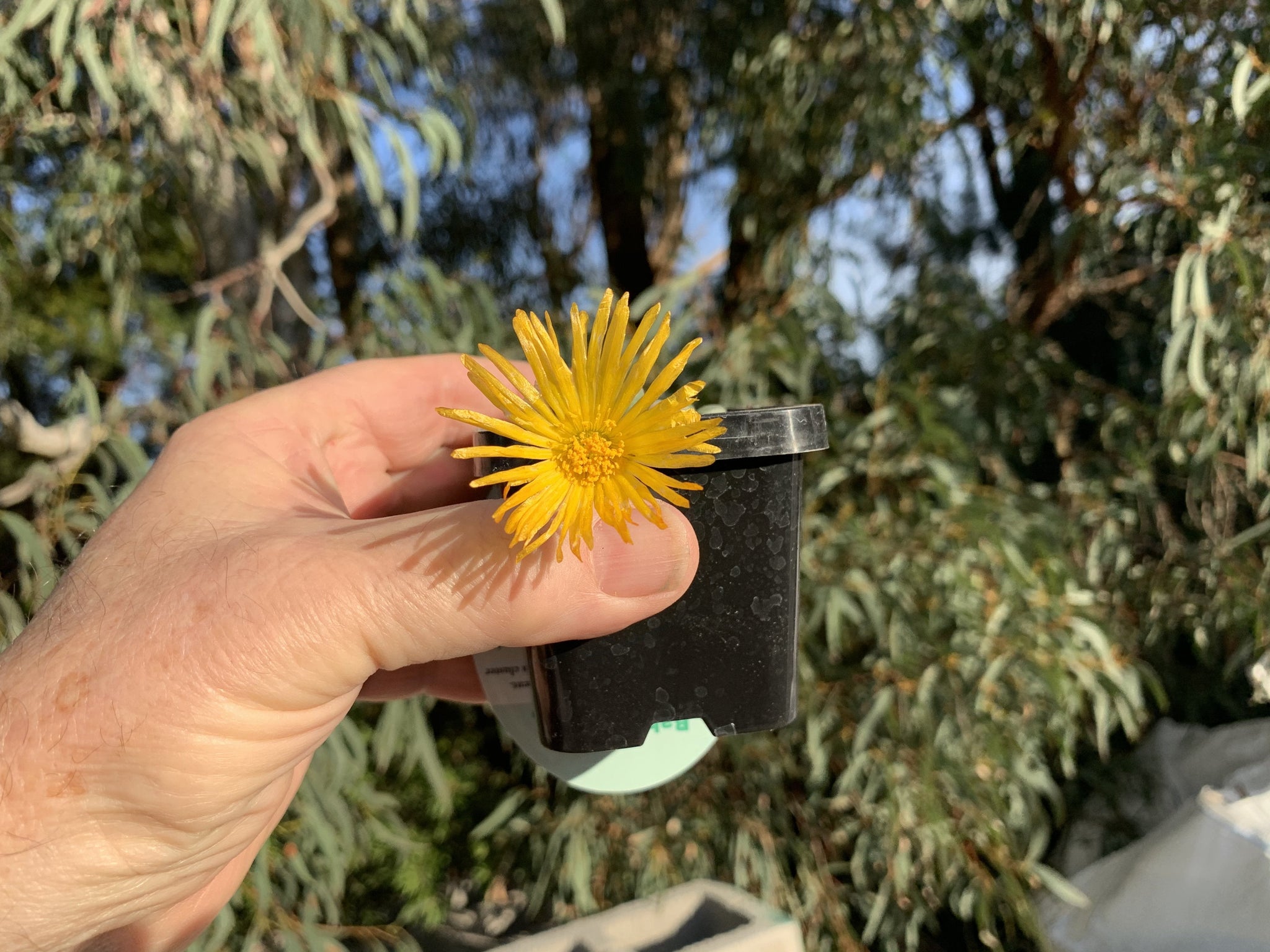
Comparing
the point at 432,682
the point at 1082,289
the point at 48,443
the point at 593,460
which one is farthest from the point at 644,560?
the point at 1082,289

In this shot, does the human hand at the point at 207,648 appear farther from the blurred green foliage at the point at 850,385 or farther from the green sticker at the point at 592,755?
the blurred green foliage at the point at 850,385

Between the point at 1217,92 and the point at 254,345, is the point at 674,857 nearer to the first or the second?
the point at 254,345

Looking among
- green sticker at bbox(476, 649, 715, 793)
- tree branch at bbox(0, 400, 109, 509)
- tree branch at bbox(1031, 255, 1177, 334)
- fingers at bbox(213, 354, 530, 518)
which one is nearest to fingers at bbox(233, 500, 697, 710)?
green sticker at bbox(476, 649, 715, 793)

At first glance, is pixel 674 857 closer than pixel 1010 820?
No

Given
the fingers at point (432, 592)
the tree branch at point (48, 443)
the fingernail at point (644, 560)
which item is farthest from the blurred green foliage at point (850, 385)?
the fingernail at point (644, 560)

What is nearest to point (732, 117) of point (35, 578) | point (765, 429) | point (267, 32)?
point (267, 32)

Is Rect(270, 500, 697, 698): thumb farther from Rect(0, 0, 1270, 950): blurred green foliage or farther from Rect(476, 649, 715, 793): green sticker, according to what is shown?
Rect(0, 0, 1270, 950): blurred green foliage

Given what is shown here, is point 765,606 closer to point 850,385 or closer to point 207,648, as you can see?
point 207,648
